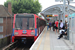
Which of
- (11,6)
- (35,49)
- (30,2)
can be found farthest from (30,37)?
(30,2)

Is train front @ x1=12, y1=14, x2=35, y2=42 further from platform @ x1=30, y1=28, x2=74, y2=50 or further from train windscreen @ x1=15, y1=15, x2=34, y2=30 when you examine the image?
platform @ x1=30, y1=28, x2=74, y2=50

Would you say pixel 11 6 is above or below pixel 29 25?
above

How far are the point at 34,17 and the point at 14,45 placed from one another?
3264 millimetres

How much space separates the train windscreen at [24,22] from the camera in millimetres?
13664

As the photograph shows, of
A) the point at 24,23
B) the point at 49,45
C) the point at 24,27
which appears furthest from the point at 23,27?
the point at 49,45

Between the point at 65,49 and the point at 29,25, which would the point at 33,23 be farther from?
the point at 65,49

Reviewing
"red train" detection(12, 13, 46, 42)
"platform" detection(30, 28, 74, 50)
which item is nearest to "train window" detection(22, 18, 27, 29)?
"red train" detection(12, 13, 46, 42)

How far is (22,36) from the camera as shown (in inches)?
531

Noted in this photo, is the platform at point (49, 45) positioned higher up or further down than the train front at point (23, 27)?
further down

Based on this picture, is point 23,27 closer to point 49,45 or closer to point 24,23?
point 24,23

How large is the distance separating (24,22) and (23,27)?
1.65ft

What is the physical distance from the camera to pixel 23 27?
13.7 m

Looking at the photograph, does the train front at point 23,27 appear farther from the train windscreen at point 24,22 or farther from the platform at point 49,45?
the platform at point 49,45

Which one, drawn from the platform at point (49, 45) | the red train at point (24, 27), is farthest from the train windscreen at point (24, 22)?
the platform at point (49, 45)
